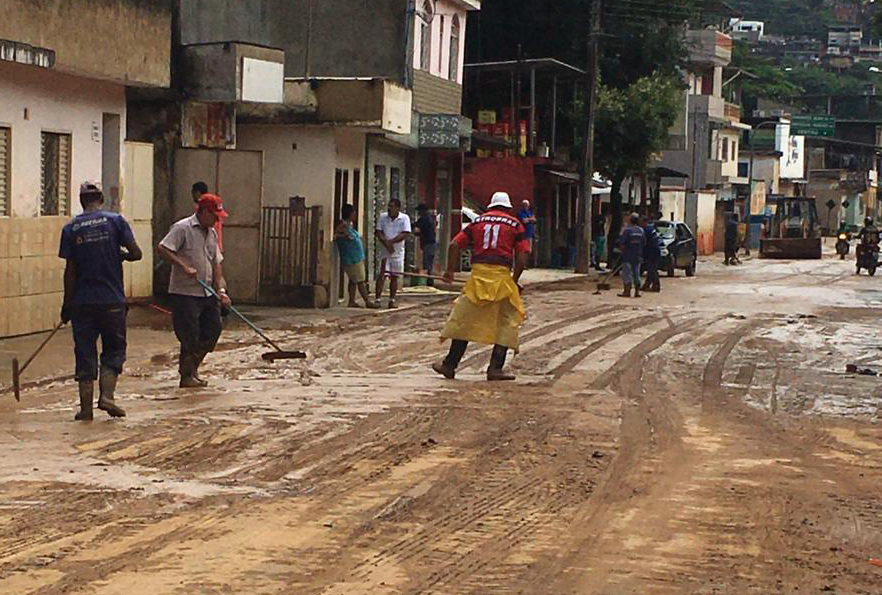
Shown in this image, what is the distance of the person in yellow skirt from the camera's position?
1588 centimetres

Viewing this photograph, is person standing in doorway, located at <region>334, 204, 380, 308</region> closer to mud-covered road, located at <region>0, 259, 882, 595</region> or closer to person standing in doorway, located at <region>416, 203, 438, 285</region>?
person standing in doorway, located at <region>416, 203, 438, 285</region>

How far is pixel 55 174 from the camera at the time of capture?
21.0m

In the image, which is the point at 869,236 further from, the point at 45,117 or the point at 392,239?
the point at 45,117

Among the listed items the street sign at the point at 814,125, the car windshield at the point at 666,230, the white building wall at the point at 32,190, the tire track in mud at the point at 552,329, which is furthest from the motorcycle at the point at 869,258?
the street sign at the point at 814,125

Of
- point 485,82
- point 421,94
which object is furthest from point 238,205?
point 485,82

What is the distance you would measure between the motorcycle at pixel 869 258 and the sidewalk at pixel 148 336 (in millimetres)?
21417

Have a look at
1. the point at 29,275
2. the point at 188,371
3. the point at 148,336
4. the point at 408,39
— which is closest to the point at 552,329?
the point at 148,336

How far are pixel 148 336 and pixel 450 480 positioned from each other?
10.7 meters

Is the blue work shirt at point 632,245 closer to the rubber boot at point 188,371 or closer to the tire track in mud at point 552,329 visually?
the tire track in mud at point 552,329

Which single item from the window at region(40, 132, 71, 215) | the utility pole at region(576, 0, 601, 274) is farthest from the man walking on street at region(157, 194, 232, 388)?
the utility pole at region(576, 0, 601, 274)

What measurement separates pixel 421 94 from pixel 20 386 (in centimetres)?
2101

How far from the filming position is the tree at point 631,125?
47.9 m

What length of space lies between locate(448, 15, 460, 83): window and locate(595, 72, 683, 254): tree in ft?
33.5

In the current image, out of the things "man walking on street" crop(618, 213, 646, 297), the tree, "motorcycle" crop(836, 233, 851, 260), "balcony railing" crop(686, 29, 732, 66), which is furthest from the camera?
"balcony railing" crop(686, 29, 732, 66)
